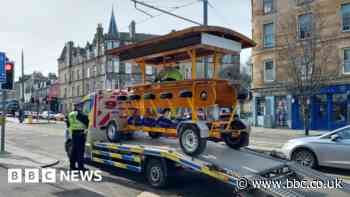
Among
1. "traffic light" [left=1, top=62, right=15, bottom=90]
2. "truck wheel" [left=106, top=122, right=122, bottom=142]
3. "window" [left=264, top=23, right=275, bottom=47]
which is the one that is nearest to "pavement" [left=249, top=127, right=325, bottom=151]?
"truck wheel" [left=106, top=122, right=122, bottom=142]

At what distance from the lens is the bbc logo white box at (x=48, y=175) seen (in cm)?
870

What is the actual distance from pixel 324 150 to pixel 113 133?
568 centimetres

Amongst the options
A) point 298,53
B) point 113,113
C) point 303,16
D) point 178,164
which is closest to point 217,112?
point 178,164

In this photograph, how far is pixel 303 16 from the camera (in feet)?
89.0

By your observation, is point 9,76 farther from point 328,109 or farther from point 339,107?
point 339,107

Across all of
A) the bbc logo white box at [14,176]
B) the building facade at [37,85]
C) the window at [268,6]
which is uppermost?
the window at [268,6]

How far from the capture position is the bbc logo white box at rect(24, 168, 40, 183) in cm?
869

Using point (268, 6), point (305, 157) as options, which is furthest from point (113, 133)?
point (268, 6)

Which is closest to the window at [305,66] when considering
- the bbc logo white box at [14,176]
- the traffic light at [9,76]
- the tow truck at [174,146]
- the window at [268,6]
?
the window at [268,6]

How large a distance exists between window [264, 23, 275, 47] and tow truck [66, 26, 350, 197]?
22485 millimetres

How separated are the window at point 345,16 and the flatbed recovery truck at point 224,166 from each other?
71.4 feet

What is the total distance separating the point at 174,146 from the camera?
832cm

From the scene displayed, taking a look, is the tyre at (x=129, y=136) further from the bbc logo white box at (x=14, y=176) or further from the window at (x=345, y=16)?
the window at (x=345, y=16)

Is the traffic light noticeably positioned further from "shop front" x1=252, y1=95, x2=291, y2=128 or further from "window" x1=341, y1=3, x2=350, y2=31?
"window" x1=341, y1=3, x2=350, y2=31
